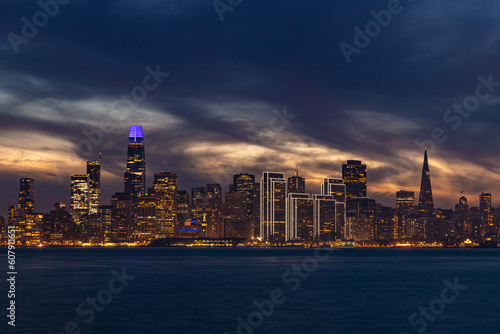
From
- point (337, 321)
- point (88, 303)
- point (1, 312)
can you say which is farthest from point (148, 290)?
point (337, 321)

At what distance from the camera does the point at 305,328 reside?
222 ft

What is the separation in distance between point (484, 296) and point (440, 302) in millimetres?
11752

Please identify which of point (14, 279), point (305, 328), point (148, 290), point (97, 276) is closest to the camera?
point (305, 328)

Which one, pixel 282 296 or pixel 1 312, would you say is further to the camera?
pixel 282 296

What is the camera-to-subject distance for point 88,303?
8925 centimetres

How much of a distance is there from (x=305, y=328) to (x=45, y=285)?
6462 cm

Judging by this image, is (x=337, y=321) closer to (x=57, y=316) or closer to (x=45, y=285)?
(x=57, y=316)

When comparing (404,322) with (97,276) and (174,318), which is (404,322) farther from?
(97,276)

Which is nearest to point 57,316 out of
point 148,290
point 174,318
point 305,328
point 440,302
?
point 174,318

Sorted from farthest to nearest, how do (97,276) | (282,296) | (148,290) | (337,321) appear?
(97,276) → (148,290) → (282,296) → (337,321)

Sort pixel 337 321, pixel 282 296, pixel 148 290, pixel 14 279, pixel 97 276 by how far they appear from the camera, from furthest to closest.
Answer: pixel 97 276
pixel 14 279
pixel 148 290
pixel 282 296
pixel 337 321

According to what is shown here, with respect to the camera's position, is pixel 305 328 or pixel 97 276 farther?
pixel 97 276

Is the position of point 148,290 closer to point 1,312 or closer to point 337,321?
point 1,312

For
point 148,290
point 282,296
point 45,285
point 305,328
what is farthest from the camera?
point 45,285
